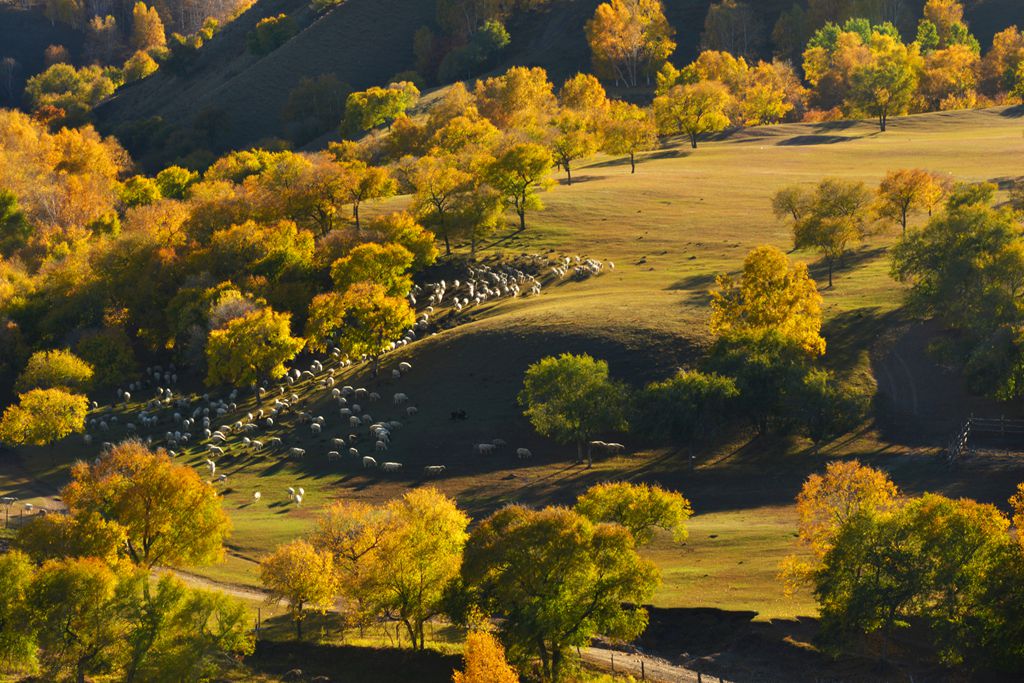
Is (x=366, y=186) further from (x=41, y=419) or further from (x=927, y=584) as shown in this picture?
(x=927, y=584)

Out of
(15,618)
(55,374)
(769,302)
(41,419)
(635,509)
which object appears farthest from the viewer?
(55,374)

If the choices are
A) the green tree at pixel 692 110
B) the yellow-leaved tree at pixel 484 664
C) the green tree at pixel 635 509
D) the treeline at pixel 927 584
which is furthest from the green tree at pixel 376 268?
the green tree at pixel 692 110

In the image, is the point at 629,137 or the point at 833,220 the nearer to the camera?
the point at 833,220

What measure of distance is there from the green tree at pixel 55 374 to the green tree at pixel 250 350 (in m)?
13.6

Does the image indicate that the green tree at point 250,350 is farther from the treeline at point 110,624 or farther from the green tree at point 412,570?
the green tree at point 412,570

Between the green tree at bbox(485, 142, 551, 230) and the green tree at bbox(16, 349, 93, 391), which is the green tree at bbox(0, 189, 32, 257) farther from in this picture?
the green tree at bbox(485, 142, 551, 230)

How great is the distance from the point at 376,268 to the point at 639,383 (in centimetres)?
3755

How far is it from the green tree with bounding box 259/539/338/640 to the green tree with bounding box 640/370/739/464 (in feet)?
108

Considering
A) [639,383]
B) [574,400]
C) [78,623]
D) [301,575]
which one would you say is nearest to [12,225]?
[639,383]

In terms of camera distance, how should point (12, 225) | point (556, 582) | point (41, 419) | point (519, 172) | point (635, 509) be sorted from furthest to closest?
point (12, 225)
point (519, 172)
point (41, 419)
point (635, 509)
point (556, 582)

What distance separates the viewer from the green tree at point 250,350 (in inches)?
4503

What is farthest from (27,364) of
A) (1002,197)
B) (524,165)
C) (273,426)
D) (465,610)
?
(1002,197)

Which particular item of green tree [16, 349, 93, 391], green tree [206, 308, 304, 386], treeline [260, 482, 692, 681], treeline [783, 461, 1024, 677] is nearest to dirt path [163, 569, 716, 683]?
treeline [260, 482, 692, 681]

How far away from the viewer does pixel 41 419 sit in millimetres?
105562
